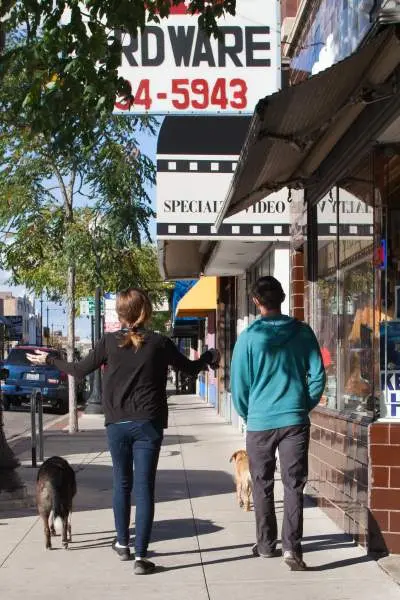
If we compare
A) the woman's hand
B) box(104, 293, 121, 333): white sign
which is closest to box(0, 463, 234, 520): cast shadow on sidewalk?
the woman's hand

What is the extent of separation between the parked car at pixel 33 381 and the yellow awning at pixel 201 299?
4054mm

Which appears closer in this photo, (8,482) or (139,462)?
(139,462)

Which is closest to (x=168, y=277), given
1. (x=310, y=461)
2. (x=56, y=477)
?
(x=310, y=461)

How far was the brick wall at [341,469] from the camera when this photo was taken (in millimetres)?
6715

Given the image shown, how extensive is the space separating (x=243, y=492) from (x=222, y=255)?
6.95m

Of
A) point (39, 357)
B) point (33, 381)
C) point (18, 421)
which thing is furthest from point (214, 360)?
point (33, 381)

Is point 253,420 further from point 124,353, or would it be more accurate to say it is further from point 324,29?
point 324,29

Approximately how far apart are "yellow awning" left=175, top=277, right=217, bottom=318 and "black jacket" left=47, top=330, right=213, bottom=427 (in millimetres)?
15849

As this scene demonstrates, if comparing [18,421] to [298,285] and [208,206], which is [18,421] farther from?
[298,285]

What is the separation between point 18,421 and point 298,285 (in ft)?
47.5

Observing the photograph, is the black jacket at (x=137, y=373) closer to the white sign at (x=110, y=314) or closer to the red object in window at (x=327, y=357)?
the red object in window at (x=327, y=357)

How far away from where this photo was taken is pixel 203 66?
9.24 m

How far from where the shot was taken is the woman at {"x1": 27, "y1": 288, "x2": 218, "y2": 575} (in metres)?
6.17

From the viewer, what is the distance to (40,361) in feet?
21.7
